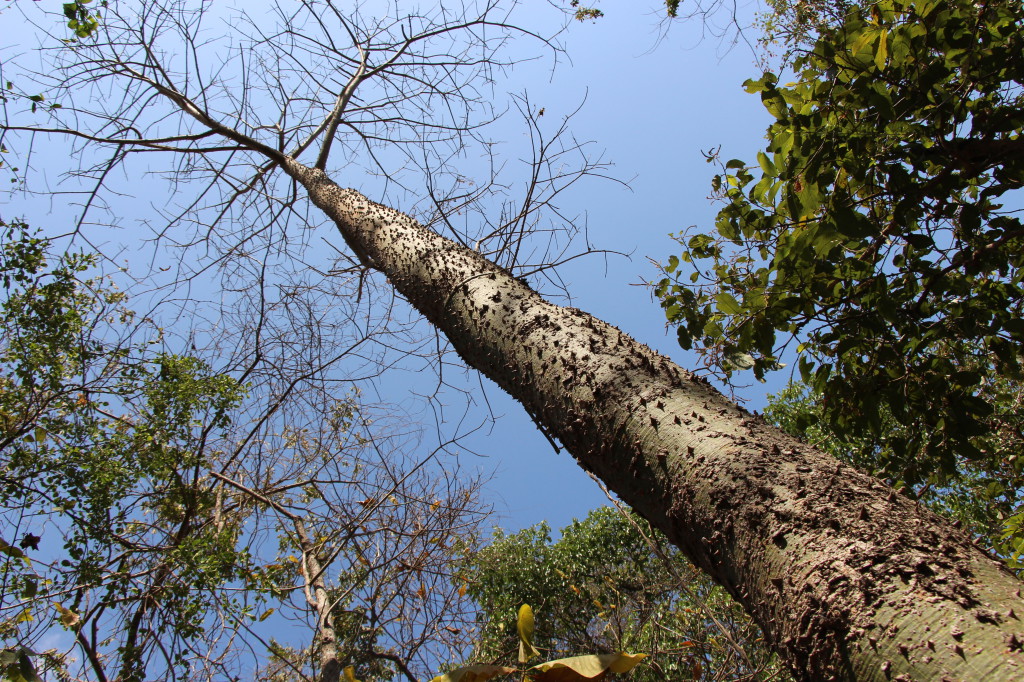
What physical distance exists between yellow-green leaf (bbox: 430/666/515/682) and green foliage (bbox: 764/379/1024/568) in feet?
3.34

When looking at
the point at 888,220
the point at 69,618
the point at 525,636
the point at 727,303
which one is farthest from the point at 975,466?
the point at 69,618

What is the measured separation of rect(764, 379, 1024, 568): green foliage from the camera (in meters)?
2.62

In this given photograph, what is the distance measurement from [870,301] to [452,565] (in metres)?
3.38

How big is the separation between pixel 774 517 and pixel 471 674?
0.96m

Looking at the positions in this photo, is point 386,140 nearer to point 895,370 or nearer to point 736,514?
point 895,370

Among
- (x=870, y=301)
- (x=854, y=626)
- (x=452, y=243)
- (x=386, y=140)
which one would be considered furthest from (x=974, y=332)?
(x=386, y=140)

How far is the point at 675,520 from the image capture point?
1138 mm

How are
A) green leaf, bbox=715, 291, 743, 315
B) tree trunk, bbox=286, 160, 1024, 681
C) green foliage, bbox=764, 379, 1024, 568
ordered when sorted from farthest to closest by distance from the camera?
green foliage, bbox=764, 379, 1024, 568, green leaf, bbox=715, 291, 743, 315, tree trunk, bbox=286, 160, 1024, 681

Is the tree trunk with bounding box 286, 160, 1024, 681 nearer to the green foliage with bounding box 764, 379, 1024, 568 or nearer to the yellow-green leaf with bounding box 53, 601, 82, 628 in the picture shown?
the green foliage with bounding box 764, 379, 1024, 568

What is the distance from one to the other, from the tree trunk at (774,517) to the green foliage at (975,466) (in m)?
0.59

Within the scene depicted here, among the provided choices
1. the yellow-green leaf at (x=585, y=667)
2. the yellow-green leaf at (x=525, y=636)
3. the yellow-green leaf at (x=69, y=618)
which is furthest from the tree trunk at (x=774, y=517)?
the yellow-green leaf at (x=69, y=618)

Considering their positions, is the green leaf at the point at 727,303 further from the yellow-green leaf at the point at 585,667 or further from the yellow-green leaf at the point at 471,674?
the yellow-green leaf at the point at 471,674

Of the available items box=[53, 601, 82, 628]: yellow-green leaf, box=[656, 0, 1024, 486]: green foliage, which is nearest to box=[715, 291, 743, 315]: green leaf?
box=[656, 0, 1024, 486]: green foliage

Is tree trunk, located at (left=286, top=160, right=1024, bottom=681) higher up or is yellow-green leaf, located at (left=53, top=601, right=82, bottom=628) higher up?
yellow-green leaf, located at (left=53, top=601, right=82, bottom=628)
